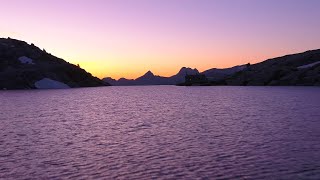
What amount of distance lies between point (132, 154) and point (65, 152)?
660cm

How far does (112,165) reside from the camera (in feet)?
101

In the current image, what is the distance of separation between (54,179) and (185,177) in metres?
8.90

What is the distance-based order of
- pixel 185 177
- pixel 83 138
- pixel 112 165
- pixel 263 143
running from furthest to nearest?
pixel 83 138 < pixel 263 143 < pixel 112 165 < pixel 185 177

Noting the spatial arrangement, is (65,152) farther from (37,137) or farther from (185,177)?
(185,177)

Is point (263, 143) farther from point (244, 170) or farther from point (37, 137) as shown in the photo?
point (37, 137)

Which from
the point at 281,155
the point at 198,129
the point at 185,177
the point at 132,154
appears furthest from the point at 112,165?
the point at 198,129

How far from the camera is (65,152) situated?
3703cm

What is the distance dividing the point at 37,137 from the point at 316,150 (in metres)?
31.0

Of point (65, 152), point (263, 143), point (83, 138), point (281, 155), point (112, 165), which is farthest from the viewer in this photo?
point (83, 138)

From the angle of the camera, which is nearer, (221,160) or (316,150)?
(221,160)

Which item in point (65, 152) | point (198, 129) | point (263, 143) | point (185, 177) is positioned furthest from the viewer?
point (198, 129)

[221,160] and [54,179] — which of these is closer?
[54,179]

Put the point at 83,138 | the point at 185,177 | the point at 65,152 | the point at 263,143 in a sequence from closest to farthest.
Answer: the point at 185,177
the point at 65,152
the point at 263,143
the point at 83,138

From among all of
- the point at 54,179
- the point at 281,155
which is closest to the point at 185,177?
the point at 54,179
